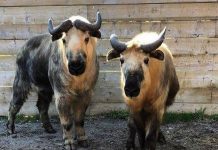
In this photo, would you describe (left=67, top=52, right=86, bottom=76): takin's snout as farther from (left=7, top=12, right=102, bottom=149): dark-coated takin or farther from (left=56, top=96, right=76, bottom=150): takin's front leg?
(left=56, top=96, right=76, bottom=150): takin's front leg

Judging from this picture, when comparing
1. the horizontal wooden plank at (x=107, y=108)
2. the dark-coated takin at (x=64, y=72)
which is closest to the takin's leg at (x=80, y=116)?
the dark-coated takin at (x=64, y=72)

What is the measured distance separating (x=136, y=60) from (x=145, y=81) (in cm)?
24

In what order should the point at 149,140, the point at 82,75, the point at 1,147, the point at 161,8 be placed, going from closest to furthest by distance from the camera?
1. the point at 149,140
2. the point at 82,75
3. the point at 1,147
4. the point at 161,8

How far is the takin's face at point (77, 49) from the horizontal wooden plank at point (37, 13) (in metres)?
1.67

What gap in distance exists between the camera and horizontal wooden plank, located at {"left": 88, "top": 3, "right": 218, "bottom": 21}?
6.98 m

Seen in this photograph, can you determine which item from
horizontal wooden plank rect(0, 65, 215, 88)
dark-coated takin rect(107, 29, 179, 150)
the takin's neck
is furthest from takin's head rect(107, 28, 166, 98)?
horizontal wooden plank rect(0, 65, 215, 88)

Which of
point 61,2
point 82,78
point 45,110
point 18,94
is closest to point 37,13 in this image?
point 61,2

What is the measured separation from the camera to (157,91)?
5270 mm

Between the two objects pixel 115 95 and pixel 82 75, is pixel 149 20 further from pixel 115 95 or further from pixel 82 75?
pixel 82 75

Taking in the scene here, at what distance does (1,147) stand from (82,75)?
148 cm

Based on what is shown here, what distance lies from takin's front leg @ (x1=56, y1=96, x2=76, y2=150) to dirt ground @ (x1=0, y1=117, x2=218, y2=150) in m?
0.21

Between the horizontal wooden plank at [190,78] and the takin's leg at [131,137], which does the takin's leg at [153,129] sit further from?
the horizontal wooden plank at [190,78]

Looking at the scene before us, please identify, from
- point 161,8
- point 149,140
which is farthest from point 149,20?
point 149,140

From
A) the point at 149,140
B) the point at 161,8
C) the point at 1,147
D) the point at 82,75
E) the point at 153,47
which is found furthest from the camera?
the point at 161,8
